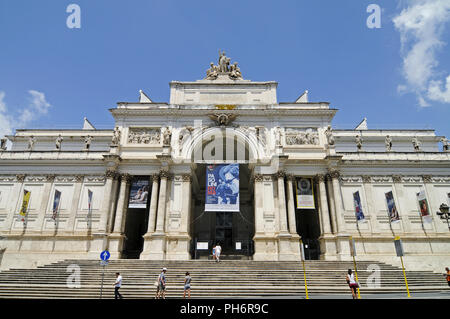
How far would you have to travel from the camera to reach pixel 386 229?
25.4 metres

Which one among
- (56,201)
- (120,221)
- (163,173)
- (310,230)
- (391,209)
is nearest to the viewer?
(391,209)

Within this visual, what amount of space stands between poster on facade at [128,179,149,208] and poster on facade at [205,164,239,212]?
571 cm

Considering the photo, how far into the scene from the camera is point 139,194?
84.0 ft

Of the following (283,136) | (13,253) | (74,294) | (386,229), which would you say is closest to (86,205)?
(13,253)

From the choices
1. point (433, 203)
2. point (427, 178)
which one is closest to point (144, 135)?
point (427, 178)

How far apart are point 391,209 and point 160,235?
816 inches

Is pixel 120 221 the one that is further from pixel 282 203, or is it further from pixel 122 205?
pixel 282 203

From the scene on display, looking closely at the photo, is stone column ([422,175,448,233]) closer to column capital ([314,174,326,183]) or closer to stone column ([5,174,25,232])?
column capital ([314,174,326,183])

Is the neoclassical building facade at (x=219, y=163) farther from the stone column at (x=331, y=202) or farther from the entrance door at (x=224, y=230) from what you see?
the entrance door at (x=224, y=230)

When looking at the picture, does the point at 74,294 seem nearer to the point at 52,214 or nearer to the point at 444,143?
the point at 52,214

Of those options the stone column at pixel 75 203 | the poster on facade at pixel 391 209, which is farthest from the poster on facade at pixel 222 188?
the poster on facade at pixel 391 209
